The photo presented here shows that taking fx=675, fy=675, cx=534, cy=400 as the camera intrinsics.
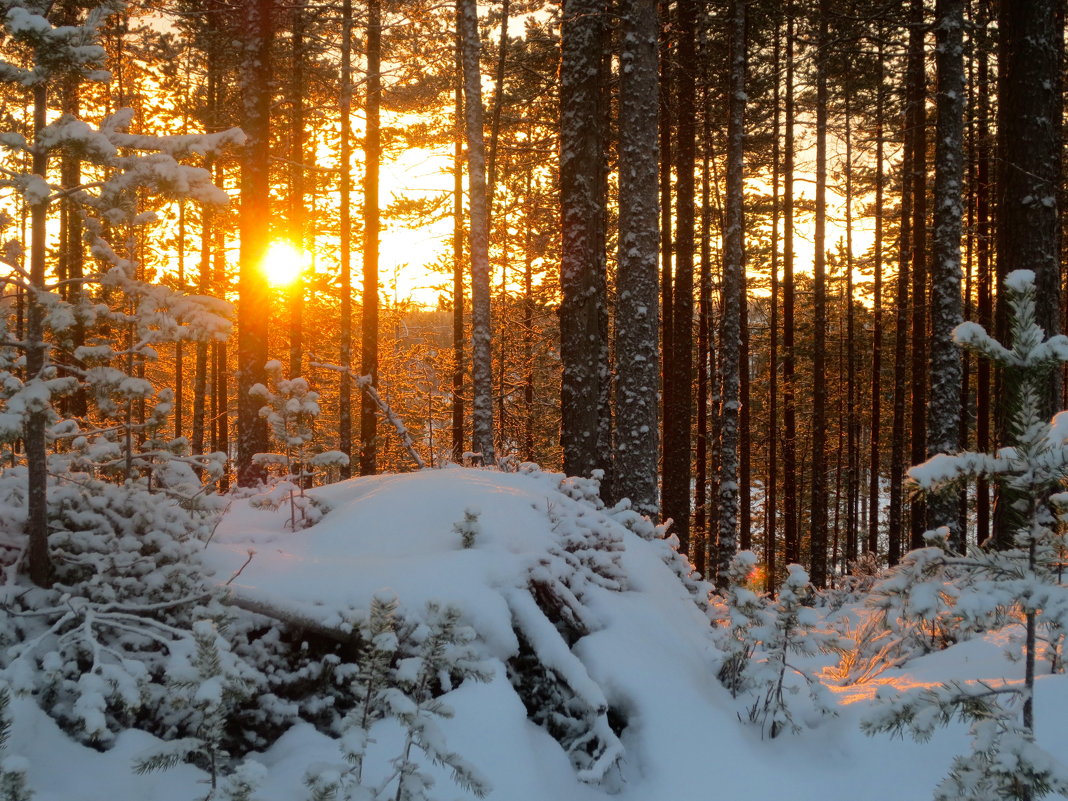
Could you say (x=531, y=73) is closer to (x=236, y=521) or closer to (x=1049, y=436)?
(x=236, y=521)

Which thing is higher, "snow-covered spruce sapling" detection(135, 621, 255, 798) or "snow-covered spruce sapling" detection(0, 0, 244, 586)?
"snow-covered spruce sapling" detection(0, 0, 244, 586)

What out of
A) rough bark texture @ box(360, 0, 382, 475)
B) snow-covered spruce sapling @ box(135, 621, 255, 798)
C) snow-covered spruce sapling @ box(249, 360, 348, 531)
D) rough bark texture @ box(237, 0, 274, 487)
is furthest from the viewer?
rough bark texture @ box(360, 0, 382, 475)

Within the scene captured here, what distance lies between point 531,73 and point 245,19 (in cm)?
577

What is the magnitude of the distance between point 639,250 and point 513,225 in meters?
10.9

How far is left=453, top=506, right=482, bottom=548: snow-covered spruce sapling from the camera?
4.26m

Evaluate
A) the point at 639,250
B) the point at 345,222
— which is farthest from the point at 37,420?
the point at 345,222

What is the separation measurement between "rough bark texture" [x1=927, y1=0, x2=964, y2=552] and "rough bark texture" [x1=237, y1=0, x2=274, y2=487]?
9.36 metres

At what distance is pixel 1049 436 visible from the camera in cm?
282

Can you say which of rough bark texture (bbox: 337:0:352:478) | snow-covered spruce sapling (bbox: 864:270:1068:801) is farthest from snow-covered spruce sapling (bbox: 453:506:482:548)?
rough bark texture (bbox: 337:0:352:478)

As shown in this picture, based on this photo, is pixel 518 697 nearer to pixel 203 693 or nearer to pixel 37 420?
pixel 203 693

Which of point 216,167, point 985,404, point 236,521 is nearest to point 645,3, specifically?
point 236,521

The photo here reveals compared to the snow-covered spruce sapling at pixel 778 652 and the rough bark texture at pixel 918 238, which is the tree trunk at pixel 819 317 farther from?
the snow-covered spruce sapling at pixel 778 652

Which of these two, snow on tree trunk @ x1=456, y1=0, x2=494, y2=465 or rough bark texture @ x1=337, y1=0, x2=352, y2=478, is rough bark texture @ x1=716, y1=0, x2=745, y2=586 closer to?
snow on tree trunk @ x1=456, y1=0, x2=494, y2=465

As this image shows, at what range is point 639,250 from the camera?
887cm
